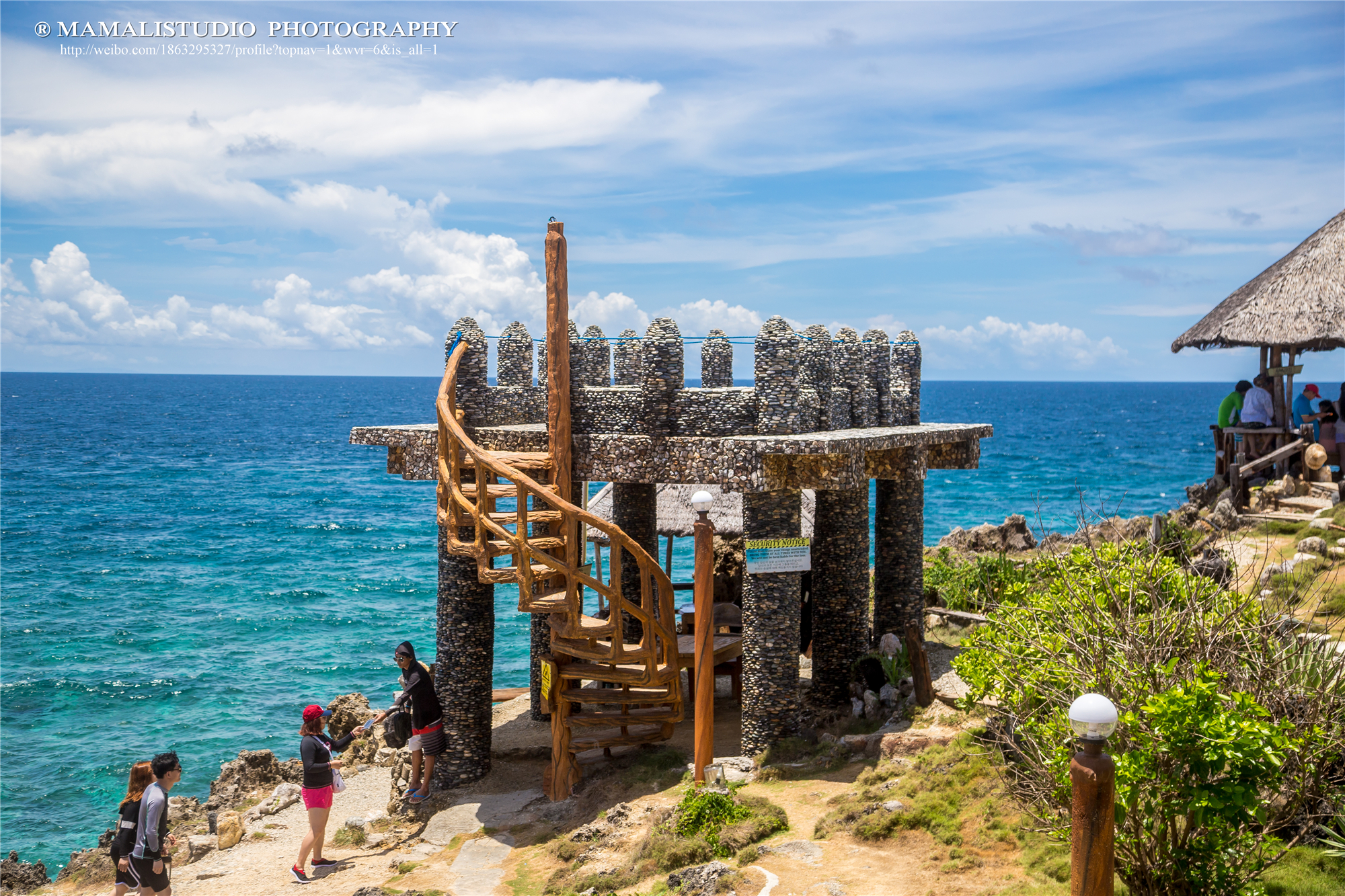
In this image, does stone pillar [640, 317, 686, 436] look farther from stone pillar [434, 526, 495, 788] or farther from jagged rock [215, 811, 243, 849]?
jagged rock [215, 811, 243, 849]

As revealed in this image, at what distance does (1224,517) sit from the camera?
20.4m

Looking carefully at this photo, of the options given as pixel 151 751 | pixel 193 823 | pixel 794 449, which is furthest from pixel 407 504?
pixel 794 449

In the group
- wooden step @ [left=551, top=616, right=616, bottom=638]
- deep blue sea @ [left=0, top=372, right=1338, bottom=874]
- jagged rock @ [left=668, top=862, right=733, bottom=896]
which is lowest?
deep blue sea @ [left=0, top=372, right=1338, bottom=874]

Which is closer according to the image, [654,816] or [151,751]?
[654,816]

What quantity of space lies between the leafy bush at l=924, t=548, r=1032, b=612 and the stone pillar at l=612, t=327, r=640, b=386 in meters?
7.52

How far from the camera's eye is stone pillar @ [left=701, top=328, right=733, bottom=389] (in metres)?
15.2

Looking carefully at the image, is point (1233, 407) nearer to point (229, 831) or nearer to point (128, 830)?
point (229, 831)

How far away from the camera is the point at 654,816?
1205 cm

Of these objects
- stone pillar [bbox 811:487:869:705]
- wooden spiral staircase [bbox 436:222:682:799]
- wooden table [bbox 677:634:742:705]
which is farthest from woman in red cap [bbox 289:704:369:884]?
stone pillar [bbox 811:487:869:705]

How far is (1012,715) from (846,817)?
268 centimetres

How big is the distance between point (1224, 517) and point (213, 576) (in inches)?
1560

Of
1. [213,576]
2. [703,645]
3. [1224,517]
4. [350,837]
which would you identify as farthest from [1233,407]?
[213,576]

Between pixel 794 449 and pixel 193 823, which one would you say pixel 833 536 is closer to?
pixel 794 449

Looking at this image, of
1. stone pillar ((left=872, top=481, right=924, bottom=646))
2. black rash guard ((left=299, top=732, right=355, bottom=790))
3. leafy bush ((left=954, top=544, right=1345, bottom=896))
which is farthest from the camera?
stone pillar ((left=872, top=481, right=924, bottom=646))
